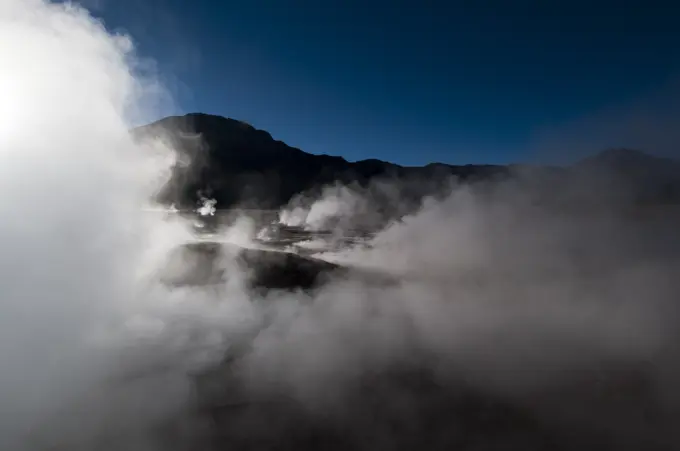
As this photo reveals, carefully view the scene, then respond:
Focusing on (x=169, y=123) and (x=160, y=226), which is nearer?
(x=160, y=226)

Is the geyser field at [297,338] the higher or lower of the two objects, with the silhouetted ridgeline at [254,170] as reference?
lower

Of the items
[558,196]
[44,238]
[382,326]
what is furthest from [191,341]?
[558,196]

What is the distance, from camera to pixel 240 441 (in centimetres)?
403

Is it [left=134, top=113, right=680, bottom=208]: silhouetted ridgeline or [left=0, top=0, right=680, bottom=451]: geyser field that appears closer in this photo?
[left=0, top=0, right=680, bottom=451]: geyser field

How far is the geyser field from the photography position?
13.9 ft

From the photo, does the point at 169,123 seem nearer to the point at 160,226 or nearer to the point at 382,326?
the point at 160,226

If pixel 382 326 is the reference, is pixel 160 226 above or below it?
above

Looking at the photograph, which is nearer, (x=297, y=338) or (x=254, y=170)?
(x=297, y=338)

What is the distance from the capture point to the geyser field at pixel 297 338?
424cm

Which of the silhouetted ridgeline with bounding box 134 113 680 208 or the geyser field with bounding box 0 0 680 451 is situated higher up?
the silhouetted ridgeline with bounding box 134 113 680 208

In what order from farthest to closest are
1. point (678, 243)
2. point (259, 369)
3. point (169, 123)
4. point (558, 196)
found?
point (169, 123), point (558, 196), point (678, 243), point (259, 369)

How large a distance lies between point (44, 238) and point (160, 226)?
4572mm

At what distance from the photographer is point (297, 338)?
20.8 ft

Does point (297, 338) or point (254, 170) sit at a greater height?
point (254, 170)
